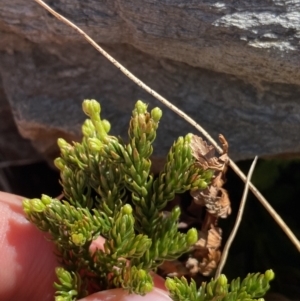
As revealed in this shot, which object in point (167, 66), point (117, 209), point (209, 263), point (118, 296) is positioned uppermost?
point (167, 66)

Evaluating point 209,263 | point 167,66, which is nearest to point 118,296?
point 209,263

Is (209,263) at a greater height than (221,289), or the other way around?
(221,289)

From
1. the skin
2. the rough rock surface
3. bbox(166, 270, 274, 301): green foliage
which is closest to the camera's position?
bbox(166, 270, 274, 301): green foliage

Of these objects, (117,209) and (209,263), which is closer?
(117,209)

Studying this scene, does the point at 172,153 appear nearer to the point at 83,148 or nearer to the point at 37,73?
the point at 83,148

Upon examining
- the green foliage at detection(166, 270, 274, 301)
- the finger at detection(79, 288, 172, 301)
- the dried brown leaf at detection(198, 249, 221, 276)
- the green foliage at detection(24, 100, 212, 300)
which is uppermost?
the green foliage at detection(24, 100, 212, 300)

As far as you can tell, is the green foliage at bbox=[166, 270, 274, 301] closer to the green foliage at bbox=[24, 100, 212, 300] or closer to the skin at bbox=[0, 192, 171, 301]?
the green foliage at bbox=[24, 100, 212, 300]

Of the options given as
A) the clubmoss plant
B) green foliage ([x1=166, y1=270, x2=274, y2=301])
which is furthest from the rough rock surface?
green foliage ([x1=166, y1=270, x2=274, y2=301])

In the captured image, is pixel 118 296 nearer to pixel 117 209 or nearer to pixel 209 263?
pixel 117 209
